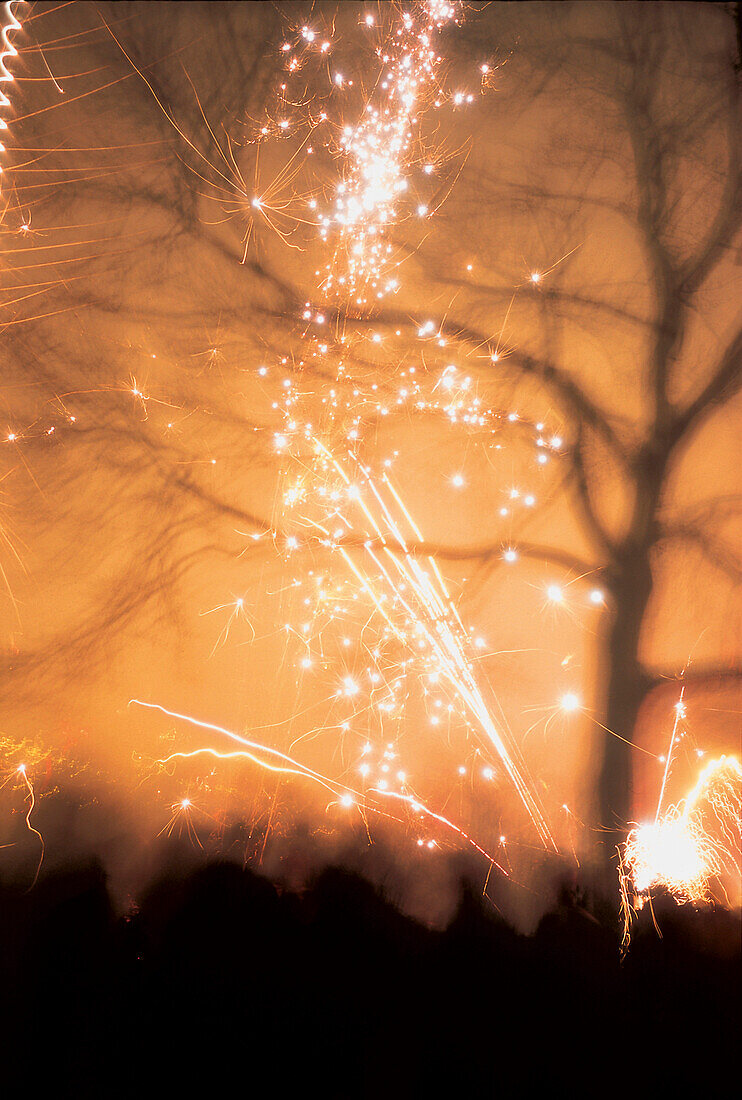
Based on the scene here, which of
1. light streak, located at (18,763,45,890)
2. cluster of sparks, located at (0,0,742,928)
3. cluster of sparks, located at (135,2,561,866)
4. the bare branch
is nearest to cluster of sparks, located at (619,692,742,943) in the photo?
cluster of sparks, located at (0,0,742,928)

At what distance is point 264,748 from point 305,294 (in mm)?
1126

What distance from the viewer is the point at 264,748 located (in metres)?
1.29

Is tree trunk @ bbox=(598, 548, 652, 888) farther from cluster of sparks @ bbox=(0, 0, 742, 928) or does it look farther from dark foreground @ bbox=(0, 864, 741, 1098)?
dark foreground @ bbox=(0, 864, 741, 1098)

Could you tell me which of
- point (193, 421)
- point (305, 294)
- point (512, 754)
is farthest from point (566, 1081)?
point (305, 294)

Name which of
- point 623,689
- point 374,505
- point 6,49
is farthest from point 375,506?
point 6,49

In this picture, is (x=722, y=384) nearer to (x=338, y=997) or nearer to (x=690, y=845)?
(x=690, y=845)

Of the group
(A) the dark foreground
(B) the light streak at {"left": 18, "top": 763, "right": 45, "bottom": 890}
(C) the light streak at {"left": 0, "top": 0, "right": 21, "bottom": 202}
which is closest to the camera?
(A) the dark foreground

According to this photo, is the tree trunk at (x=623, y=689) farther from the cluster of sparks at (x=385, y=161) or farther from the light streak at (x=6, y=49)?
the light streak at (x=6, y=49)

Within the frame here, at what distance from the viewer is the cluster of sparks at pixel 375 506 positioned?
1.28m

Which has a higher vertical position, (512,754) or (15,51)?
(15,51)

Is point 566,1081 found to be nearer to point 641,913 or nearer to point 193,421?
point 641,913

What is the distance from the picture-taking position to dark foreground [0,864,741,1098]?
111cm

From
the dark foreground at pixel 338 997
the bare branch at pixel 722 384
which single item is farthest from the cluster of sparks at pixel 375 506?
the bare branch at pixel 722 384

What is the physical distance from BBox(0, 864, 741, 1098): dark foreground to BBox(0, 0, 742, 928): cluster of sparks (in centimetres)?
20
